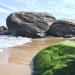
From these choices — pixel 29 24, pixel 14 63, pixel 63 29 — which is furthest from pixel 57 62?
pixel 29 24

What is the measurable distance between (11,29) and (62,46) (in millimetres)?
15329

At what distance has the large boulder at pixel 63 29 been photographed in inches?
909

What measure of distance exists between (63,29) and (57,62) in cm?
1520

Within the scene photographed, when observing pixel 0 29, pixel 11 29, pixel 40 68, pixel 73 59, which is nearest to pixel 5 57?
pixel 40 68

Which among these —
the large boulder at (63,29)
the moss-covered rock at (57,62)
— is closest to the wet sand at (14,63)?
the moss-covered rock at (57,62)

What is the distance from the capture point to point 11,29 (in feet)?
82.3

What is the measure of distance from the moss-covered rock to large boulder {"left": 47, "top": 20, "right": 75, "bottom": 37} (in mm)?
12888

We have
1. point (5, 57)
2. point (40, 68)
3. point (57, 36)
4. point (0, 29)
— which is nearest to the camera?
point (40, 68)

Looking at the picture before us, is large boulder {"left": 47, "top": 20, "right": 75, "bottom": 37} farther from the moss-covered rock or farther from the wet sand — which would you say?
the moss-covered rock

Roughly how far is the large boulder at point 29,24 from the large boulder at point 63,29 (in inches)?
28.3

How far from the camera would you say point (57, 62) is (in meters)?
8.16

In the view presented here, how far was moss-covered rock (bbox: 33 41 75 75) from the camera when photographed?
721 cm

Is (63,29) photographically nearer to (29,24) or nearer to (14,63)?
(29,24)

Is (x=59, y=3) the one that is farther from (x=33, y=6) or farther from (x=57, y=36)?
(x=57, y=36)
